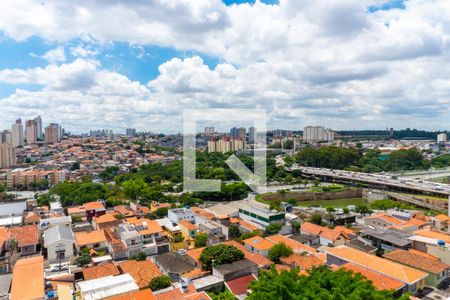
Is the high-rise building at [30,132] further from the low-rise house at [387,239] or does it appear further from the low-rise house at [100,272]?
the low-rise house at [387,239]

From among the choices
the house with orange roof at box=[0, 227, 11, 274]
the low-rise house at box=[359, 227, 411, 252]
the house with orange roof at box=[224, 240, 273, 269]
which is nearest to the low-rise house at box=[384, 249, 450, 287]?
the low-rise house at box=[359, 227, 411, 252]

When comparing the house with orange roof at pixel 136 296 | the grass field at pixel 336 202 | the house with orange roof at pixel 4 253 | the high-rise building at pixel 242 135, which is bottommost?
the grass field at pixel 336 202

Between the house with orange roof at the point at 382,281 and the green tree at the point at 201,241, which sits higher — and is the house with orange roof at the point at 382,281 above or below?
above

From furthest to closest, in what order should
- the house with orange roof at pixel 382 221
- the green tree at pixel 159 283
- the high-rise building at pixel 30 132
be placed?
the high-rise building at pixel 30 132 < the house with orange roof at pixel 382 221 < the green tree at pixel 159 283

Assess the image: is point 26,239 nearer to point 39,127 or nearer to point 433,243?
point 433,243

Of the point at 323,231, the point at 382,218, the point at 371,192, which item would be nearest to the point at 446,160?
the point at 371,192

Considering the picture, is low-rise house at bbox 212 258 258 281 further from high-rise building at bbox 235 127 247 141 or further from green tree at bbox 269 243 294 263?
high-rise building at bbox 235 127 247 141

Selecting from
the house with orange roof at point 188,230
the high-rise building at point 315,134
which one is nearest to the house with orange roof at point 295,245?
the house with orange roof at point 188,230

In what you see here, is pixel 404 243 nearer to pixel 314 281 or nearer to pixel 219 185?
pixel 314 281
